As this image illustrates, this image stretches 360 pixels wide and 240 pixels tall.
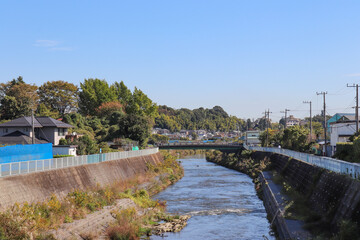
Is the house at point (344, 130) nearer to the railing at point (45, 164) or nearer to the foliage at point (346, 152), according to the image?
the foliage at point (346, 152)

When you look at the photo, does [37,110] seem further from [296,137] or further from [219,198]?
[219,198]

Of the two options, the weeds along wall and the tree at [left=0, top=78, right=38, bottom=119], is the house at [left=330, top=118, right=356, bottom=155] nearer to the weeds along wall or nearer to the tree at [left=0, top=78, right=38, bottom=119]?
the weeds along wall

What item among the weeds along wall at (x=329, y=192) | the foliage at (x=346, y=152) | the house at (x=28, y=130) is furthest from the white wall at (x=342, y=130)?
the house at (x=28, y=130)

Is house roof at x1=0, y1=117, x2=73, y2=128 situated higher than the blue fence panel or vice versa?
house roof at x1=0, y1=117, x2=73, y2=128

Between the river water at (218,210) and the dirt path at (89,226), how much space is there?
10.6ft

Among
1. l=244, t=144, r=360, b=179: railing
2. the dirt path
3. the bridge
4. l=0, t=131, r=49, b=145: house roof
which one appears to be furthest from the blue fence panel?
the bridge

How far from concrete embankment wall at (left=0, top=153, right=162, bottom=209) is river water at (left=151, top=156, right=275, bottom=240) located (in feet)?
17.4

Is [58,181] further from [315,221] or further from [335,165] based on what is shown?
[335,165]

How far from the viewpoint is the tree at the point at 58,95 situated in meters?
111

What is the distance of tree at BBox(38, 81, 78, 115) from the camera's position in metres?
111

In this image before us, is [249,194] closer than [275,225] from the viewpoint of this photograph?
No

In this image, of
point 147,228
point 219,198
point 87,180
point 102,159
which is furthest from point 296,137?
point 147,228

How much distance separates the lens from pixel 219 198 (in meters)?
43.5

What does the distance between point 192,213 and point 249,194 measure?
13396mm
